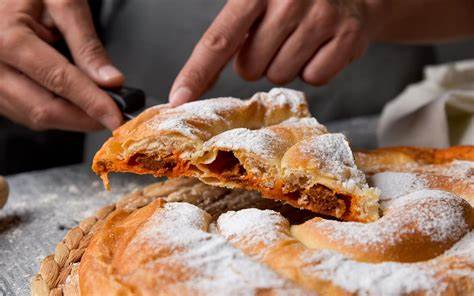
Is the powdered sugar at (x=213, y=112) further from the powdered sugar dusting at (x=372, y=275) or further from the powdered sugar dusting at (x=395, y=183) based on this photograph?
the powdered sugar dusting at (x=372, y=275)

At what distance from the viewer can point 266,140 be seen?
116 cm

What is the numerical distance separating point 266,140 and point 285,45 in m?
0.55

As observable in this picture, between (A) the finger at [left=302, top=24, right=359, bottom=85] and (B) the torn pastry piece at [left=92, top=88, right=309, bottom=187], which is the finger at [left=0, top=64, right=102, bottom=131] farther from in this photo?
(A) the finger at [left=302, top=24, right=359, bottom=85]

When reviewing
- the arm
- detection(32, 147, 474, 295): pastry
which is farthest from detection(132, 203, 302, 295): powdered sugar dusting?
the arm

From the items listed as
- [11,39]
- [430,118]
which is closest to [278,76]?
[430,118]

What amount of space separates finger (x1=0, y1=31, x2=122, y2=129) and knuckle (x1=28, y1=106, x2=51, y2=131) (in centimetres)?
10

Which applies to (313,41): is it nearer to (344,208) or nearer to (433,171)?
(433,171)

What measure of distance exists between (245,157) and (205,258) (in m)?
0.29

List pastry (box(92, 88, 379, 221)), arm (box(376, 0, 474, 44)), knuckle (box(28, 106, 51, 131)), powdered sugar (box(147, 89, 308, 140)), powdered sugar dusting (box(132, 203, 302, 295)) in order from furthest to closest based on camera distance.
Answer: arm (box(376, 0, 474, 44)) → knuckle (box(28, 106, 51, 131)) → powdered sugar (box(147, 89, 308, 140)) → pastry (box(92, 88, 379, 221)) → powdered sugar dusting (box(132, 203, 302, 295))

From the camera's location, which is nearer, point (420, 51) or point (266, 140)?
point (266, 140)

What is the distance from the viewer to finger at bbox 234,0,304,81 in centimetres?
160

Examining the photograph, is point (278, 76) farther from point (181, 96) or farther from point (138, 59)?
point (138, 59)

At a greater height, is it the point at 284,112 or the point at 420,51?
the point at 284,112

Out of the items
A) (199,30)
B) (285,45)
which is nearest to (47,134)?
(199,30)
